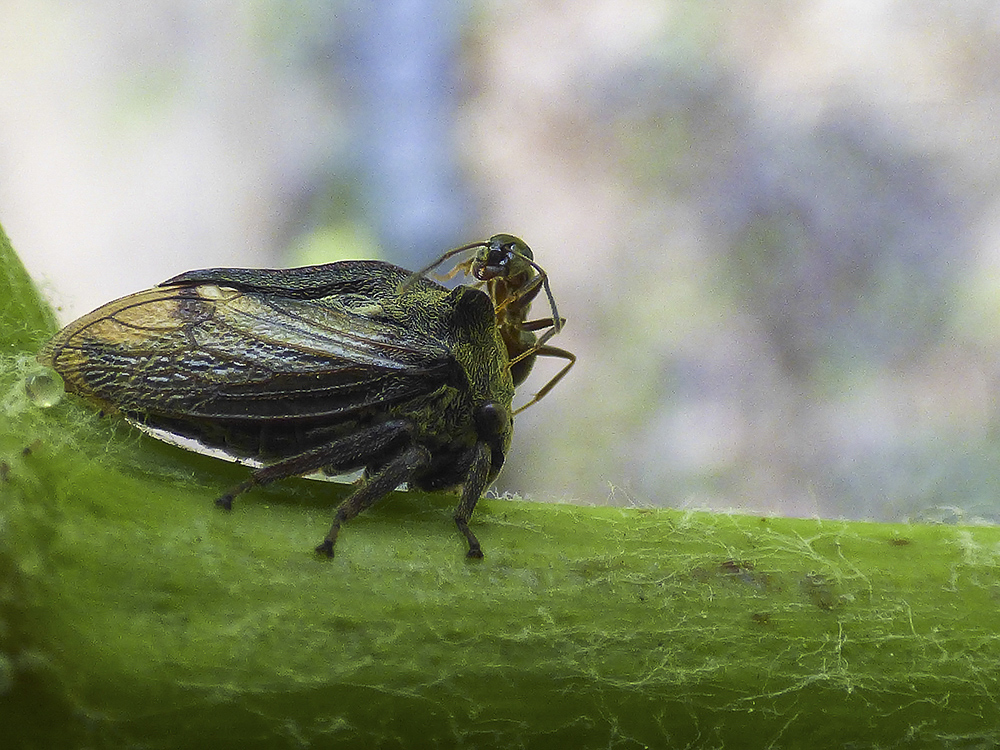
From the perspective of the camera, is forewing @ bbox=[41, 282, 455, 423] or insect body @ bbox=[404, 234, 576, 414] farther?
insect body @ bbox=[404, 234, 576, 414]

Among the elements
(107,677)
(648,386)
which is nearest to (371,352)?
(107,677)

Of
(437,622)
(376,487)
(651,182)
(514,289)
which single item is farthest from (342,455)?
(651,182)

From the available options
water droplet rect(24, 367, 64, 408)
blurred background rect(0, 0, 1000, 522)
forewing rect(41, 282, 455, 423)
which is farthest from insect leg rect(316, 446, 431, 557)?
blurred background rect(0, 0, 1000, 522)

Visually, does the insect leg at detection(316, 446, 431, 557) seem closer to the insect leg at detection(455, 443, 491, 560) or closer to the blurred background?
the insect leg at detection(455, 443, 491, 560)

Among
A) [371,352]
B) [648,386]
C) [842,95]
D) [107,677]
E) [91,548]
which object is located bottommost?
[648,386]

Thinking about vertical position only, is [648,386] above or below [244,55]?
below

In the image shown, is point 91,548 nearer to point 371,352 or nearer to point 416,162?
point 371,352

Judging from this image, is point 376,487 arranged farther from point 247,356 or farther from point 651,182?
point 651,182

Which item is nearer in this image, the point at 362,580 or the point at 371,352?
the point at 362,580
